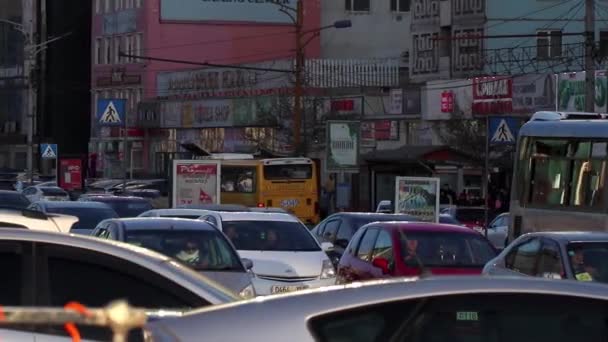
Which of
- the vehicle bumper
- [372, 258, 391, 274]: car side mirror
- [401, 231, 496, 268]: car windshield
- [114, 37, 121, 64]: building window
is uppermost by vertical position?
[114, 37, 121, 64]: building window

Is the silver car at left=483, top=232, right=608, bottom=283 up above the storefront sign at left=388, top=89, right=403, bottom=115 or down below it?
below

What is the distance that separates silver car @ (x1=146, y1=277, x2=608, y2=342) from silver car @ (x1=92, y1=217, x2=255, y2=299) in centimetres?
951

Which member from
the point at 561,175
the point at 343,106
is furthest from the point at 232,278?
the point at 343,106

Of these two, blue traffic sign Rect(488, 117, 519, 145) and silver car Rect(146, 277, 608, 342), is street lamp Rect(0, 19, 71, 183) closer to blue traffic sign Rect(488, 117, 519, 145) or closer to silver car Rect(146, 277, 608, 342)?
blue traffic sign Rect(488, 117, 519, 145)

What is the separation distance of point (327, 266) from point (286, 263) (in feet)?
2.01

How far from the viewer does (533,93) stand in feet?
159

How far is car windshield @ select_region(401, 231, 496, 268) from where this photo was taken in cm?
1816

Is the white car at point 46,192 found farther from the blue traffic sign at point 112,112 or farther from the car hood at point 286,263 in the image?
the car hood at point 286,263

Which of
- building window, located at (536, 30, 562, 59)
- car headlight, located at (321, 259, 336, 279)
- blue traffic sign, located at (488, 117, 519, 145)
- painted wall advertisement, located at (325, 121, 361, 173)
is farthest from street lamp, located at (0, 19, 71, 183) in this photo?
car headlight, located at (321, 259, 336, 279)

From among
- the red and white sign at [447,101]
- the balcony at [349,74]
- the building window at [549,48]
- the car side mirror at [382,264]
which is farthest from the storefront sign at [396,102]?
the car side mirror at [382,264]

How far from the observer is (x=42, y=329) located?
6.79 meters

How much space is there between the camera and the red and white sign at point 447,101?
171 ft

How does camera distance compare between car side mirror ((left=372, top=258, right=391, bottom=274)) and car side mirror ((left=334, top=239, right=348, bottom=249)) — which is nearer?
car side mirror ((left=372, top=258, right=391, bottom=274))

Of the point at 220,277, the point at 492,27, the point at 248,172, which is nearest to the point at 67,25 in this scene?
the point at 492,27
